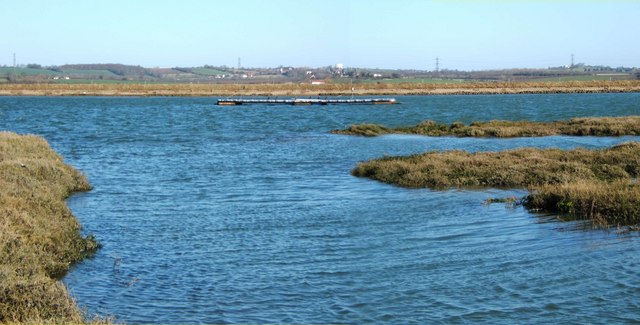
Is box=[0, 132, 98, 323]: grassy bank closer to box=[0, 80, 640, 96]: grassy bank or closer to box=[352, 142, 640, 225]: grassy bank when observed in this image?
box=[352, 142, 640, 225]: grassy bank

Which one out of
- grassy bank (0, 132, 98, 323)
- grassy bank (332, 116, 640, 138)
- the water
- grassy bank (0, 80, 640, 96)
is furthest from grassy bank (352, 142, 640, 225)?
grassy bank (0, 80, 640, 96)

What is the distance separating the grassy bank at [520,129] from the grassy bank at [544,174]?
1891 cm

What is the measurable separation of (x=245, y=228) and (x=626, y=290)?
994 centimetres

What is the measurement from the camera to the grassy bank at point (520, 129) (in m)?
51.4

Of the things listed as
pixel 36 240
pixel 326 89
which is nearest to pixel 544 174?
pixel 36 240

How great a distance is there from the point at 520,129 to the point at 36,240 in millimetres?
41938

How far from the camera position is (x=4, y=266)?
42.0ft

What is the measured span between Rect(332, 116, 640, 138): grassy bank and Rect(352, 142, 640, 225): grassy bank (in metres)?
18.9

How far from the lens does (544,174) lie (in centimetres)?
2703

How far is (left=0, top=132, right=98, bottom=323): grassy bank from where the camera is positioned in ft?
37.2

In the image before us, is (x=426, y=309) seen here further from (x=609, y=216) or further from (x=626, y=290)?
(x=609, y=216)

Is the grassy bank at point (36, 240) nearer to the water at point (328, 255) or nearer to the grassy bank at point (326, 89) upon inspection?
the water at point (328, 255)

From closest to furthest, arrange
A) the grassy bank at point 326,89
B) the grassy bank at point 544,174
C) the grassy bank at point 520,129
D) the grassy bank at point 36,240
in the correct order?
the grassy bank at point 36,240 → the grassy bank at point 544,174 → the grassy bank at point 520,129 → the grassy bank at point 326,89

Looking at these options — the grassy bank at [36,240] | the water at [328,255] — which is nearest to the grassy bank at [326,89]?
the water at [328,255]
